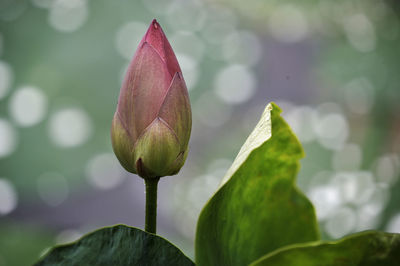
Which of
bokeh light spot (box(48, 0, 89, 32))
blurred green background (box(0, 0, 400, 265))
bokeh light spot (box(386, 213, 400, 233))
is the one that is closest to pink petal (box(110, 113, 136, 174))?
blurred green background (box(0, 0, 400, 265))

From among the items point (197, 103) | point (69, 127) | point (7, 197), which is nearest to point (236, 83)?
point (197, 103)

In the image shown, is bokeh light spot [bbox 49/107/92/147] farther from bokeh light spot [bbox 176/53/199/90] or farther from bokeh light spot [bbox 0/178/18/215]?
bokeh light spot [bbox 176/53/199/90]

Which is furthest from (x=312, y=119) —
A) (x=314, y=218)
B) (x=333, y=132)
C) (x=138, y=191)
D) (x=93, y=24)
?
(x=314, y=218)

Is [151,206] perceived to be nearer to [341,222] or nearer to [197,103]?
[341,222]

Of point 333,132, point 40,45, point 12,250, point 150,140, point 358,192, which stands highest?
point 40,45

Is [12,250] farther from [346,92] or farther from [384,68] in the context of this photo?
[384,68]

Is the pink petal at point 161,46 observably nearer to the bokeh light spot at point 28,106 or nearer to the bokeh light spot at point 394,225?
the bokeh light spot at point 394,225

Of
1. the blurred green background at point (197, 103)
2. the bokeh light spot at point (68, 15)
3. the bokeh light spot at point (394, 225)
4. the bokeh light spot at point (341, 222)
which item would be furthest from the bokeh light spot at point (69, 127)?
the bokeh light spot at point (394, 225)
